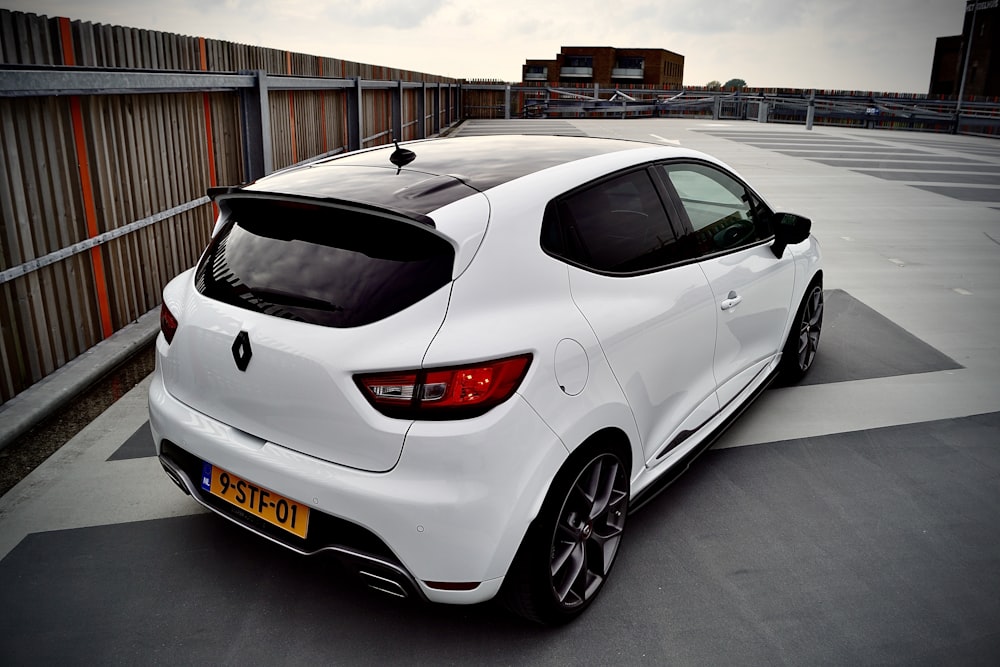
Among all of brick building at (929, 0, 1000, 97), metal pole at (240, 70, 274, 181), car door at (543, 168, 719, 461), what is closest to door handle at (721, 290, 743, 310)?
car door at (543, 168, 719, 461)

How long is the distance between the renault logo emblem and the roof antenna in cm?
88

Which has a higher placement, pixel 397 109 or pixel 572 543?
pixel 397 109

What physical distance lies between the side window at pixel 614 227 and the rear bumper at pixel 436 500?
72 centimetres

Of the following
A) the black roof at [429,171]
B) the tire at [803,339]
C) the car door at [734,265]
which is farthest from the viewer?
the tire at [803,339]

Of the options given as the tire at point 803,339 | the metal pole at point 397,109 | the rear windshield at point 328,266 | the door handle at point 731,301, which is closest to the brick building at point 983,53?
the metal pole at point 397,109

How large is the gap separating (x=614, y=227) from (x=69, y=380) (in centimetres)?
344

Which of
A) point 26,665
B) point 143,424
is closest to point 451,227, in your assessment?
point 26,665

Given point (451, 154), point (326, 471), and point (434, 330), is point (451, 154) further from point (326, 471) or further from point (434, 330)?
point (326, 471)

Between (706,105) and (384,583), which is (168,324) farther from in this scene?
(706,105)

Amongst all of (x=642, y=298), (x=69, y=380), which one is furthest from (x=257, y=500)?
(x=69, y=380)

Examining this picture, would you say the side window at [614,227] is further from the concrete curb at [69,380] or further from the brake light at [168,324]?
the concrete curb at [69,380]

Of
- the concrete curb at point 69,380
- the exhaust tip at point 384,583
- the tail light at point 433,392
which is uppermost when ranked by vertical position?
the tail light at point 433,392

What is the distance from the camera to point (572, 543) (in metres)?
2.68

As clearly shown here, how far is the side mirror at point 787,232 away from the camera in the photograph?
4156 mm
